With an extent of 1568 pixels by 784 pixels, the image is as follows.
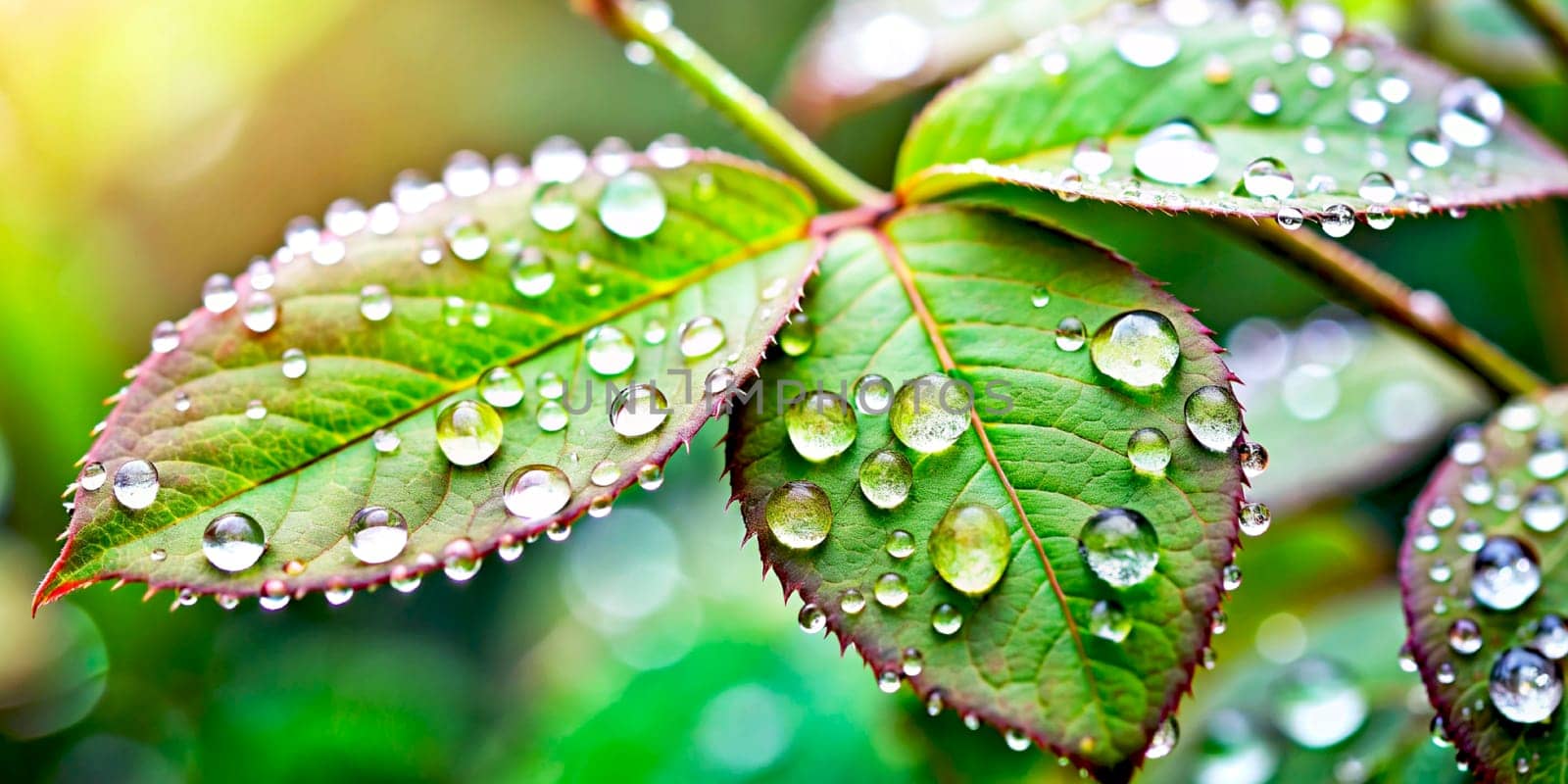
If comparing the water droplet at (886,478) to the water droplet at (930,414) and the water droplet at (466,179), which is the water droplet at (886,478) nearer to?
the water droplet at (930,414)

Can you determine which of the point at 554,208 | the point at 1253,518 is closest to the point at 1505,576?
the point at 1253,518

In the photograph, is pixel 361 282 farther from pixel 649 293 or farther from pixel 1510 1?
pixel 1510 1

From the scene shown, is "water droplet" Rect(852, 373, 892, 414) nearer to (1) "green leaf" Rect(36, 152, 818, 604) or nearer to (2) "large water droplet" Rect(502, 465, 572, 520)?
(1) "green leaf" Rect(36, 152, 818, 604)

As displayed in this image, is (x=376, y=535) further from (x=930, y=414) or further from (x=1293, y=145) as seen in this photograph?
(x=1293, y=145)

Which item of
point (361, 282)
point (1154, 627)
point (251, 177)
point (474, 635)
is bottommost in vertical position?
point (474, 635)

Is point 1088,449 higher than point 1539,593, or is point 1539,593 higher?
point 1088,449

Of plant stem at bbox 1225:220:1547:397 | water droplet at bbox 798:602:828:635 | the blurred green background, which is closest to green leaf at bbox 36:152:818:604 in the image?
water droplet at bbox 798:602:828:635

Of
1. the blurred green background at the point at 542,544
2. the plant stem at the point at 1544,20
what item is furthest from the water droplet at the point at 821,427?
the plant stem at the point at 1544,20

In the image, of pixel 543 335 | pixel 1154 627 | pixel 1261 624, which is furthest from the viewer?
pixel 1261 624

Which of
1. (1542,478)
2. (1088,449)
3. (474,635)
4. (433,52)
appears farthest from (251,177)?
(1542,478)
